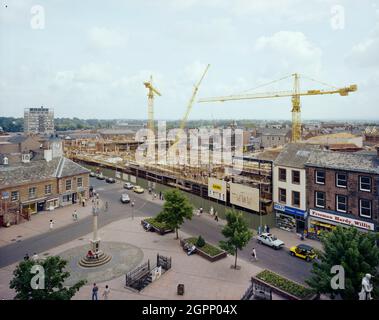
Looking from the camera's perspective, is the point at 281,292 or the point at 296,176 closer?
the point at 281,292

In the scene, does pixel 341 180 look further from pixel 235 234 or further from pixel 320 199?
A: pixel 235 234

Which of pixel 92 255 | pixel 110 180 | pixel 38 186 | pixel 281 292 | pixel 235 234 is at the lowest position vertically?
pixel 281 292

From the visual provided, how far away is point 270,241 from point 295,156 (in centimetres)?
1089

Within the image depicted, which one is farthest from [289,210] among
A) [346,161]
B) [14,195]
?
[14,195]

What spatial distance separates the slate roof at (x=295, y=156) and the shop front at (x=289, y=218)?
16.2 ft

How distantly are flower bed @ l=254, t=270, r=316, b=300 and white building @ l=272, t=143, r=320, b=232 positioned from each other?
39.5 ft

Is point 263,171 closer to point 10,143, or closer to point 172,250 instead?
point 172,250

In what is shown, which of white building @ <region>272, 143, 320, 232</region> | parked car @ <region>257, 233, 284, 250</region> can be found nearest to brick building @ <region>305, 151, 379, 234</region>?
white building @ <region>272, 143, 320, 232</region>

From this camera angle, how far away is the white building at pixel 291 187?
32062 mm

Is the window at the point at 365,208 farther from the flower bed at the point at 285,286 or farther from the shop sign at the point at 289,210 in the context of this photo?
the flower bed at the point at 285,286

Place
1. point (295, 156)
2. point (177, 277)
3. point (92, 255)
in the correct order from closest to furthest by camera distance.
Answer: point (177, 277)
point (92, 255)
point (295, 156)

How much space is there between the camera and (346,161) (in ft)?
95.8

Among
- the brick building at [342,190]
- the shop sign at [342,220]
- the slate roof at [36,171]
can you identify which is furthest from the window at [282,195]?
the slate roof at [36,171]
